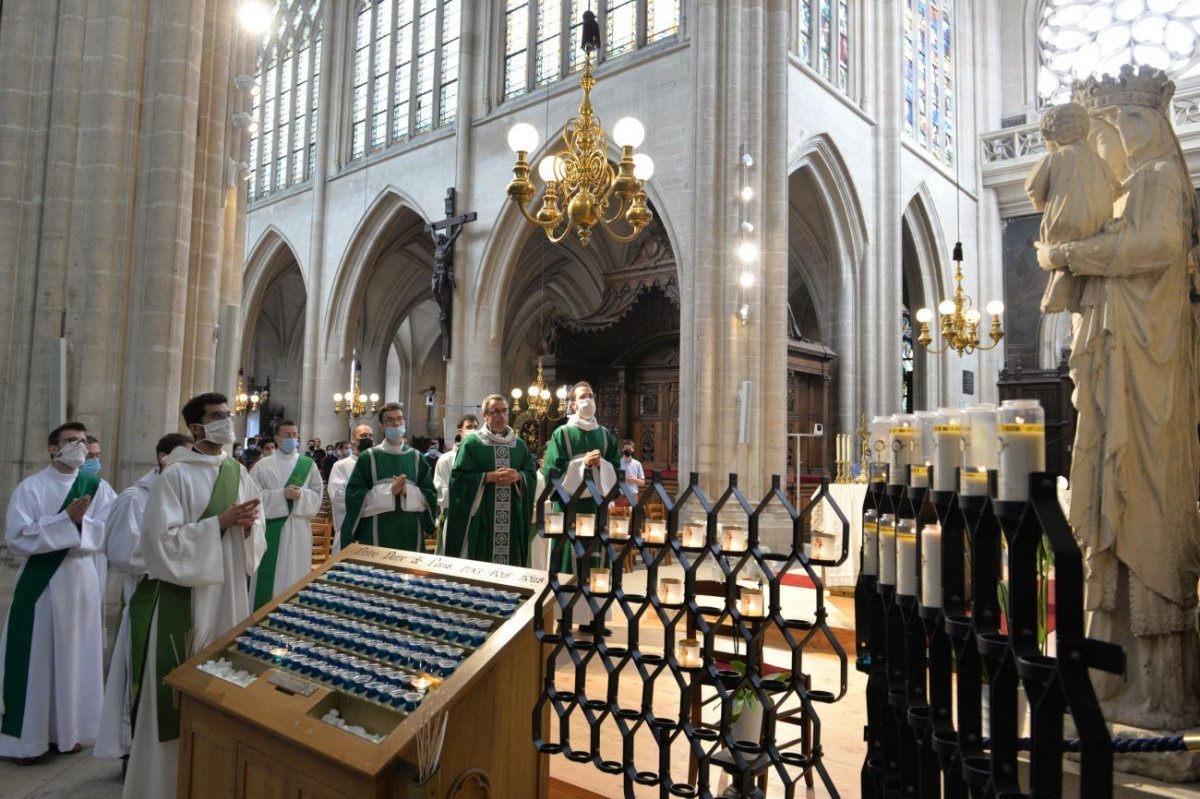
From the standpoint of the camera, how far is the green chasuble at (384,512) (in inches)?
229

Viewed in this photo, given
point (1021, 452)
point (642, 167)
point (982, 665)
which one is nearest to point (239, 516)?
point (982, 665)

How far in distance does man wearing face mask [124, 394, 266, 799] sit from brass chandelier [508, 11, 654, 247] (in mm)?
3375

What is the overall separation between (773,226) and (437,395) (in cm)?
1624

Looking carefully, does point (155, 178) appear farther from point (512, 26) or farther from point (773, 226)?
point (512, 26)

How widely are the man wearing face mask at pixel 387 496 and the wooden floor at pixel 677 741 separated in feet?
4.93

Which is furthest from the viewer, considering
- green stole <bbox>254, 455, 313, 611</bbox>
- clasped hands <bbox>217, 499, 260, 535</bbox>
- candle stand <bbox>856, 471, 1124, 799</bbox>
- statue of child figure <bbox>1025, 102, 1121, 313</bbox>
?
green stole <bbox>254, 455, 313, 611</bbox>

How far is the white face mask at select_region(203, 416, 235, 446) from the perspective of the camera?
11.1 ft

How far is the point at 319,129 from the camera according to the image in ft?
62.5

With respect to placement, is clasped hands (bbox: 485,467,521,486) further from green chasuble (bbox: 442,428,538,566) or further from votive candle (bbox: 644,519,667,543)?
votive candle (bbox: 644,519,667,543)

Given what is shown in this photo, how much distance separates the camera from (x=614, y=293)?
51.0 ft

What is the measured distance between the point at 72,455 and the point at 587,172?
169 inches

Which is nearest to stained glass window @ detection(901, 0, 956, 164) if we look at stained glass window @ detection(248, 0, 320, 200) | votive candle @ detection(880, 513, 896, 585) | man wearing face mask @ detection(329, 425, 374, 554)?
stained glass window @ detection(248, 0, 320, 200)

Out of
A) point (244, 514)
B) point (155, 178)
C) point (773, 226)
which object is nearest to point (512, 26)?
point (773, 226)

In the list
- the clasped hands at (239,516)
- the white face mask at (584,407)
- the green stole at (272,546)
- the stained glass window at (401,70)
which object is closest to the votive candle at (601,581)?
the clasped hands at (239,516)
